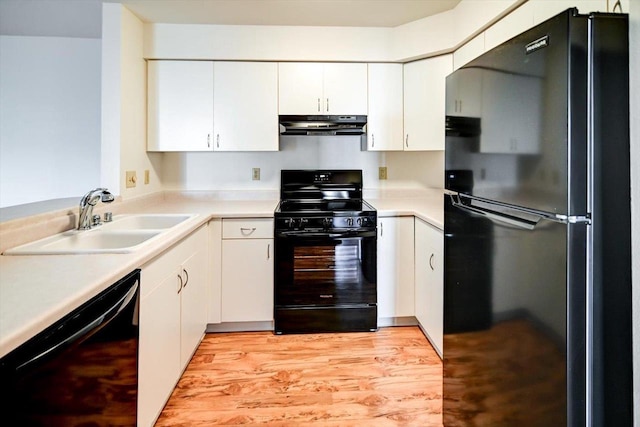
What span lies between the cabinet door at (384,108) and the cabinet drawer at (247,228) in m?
0.99

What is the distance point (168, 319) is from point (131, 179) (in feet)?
4.05

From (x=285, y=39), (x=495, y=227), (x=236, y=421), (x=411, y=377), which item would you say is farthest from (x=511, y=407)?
(x=285, y=39)

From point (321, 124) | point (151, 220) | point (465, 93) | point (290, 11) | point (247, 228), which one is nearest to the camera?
point (465, 93)

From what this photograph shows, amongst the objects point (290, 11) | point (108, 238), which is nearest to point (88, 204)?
point (108, 238)

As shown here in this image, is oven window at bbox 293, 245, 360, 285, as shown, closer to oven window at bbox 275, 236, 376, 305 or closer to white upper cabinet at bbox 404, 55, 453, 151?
oven window at bbox 275, 236, 376, 305

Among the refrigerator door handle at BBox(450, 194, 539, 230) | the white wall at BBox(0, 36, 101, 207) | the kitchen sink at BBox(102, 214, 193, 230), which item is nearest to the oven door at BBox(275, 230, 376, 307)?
the kitchen sink at BBox(102, 214, 193, 230)

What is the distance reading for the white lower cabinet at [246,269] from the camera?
2.64 meters

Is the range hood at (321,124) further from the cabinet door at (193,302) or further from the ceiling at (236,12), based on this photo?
the cabinet door at (193,302)

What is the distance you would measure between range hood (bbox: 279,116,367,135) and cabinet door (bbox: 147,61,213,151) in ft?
1.93

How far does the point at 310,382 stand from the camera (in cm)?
209

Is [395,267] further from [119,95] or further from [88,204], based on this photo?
[119,95]

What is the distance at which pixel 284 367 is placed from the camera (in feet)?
7.37

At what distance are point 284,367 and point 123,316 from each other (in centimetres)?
121

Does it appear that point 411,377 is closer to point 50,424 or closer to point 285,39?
point 50,424
